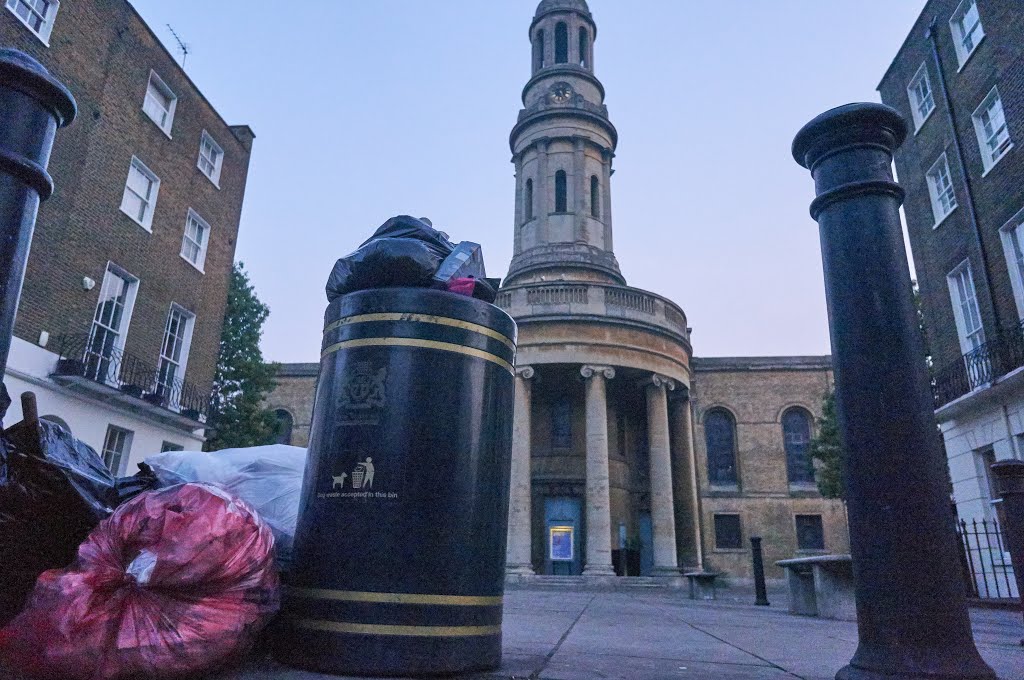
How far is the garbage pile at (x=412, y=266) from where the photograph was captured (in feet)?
10.3

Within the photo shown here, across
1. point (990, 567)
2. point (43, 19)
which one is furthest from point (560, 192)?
point (990, 567)

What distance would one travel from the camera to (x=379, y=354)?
2941mm

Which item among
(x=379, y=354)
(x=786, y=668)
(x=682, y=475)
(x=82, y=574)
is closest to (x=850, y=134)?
(x=379, y=354)

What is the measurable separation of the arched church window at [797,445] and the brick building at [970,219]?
14362 mm

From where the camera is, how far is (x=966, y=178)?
48.3 feet

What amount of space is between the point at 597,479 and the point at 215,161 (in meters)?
14.7

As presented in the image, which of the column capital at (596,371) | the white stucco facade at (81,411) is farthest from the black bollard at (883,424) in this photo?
Result: the column capital at (596,371)

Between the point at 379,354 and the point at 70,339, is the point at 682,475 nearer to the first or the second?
the point at 70,339

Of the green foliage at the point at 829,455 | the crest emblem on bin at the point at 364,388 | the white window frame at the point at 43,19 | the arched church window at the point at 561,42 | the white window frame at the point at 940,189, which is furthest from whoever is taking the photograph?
the arched church window at the point at 561,42

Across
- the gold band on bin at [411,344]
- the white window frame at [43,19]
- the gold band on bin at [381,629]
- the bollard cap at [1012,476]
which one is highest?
the white window frame at [43,19]

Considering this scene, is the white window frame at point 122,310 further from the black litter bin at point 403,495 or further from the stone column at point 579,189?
the stone column at point 579,189

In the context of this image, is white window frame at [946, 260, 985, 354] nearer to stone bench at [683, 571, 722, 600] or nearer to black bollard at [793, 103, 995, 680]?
stone bench at [683, 571, 722, 600]

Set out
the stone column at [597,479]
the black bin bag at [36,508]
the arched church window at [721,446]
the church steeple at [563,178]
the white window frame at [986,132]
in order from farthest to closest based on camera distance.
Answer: the arched church window at [721,446], the church steeple at [563,178], the stone column at [597,479], the white window frame at [986,132], the black bin bag at [36,508]

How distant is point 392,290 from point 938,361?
1725cm
